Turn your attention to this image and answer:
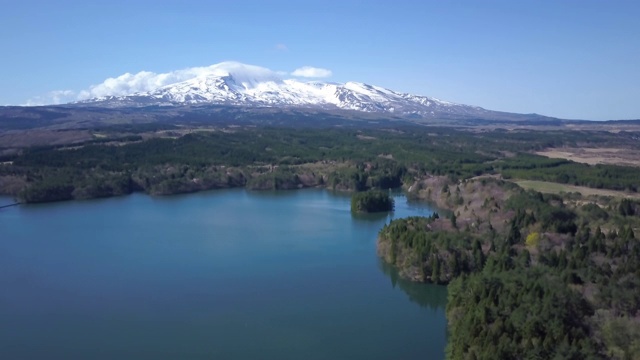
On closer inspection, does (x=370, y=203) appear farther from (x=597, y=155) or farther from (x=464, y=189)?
(x=597, y=155)

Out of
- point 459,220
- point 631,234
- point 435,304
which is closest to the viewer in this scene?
point 435,304

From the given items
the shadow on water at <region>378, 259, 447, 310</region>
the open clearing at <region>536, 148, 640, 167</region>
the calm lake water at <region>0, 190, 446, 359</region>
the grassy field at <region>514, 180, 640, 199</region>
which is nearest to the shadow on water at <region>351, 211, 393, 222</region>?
the calm lake water at <region>0, 190, 446, 359</region>

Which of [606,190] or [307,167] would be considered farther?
[307,167]

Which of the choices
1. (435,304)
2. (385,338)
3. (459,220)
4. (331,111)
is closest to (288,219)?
(459,220)

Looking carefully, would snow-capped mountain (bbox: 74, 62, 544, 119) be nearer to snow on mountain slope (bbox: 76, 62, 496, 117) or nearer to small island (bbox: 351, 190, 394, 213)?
snow on mountain slope (bbox: 76, 62, 496, 117)

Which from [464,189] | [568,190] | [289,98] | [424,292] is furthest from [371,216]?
[289,98]

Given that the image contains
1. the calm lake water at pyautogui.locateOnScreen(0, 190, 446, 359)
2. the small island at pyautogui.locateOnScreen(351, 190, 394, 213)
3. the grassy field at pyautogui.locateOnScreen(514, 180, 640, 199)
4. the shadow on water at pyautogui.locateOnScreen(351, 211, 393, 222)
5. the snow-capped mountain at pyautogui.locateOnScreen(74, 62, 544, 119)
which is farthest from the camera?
the snow-capped mountain at pyautogui.locateOnScreen(74, 62, 544, 119)

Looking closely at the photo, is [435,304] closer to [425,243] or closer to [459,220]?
[425,243]
